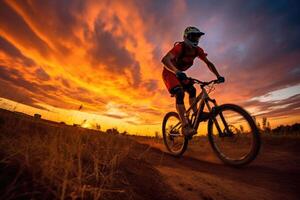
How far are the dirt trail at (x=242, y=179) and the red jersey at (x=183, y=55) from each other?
2.51m

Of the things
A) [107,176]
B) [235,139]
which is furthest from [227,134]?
[107,176]

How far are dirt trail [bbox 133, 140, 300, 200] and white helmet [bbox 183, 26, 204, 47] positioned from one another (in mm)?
2944

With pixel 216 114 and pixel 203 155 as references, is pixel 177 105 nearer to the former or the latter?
pixel 216 114

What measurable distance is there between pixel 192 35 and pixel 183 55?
0.54 m

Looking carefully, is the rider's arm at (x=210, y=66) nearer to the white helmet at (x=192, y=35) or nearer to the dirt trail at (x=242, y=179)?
the white helmet at (x=192, y=35)

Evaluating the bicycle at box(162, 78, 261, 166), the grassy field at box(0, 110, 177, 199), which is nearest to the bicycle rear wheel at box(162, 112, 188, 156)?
the bicycle at box(162, 78, 261, 166)

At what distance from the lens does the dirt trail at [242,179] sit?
2.71 meters

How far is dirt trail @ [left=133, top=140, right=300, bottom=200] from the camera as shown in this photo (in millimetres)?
2715

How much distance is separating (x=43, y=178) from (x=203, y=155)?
4941 mm

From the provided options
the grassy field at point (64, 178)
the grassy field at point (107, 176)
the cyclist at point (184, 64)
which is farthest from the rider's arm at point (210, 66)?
the grassy field at point (64, 178)

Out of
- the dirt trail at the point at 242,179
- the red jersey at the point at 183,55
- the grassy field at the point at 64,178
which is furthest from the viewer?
the red jersey at the point at 183,55

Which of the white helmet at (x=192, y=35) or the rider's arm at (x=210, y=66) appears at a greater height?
the white helmet at (x=192, y=35)

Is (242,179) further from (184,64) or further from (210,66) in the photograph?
(184,64)

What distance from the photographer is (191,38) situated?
5.47 metres
